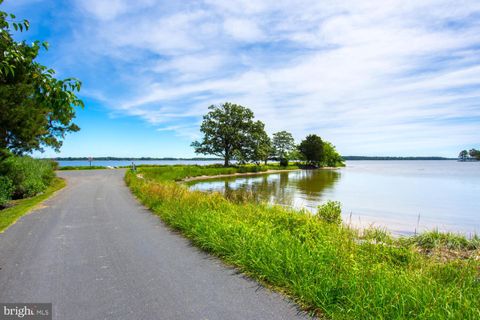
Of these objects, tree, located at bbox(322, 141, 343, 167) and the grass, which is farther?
tree, located at bbox(322, 141, 343, 167)

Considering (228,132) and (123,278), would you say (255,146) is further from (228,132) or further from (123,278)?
(123,278)

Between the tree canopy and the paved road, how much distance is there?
174ft

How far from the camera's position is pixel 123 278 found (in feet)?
18.1

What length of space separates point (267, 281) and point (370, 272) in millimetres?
1814

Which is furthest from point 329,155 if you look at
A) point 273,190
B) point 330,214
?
point 330,214

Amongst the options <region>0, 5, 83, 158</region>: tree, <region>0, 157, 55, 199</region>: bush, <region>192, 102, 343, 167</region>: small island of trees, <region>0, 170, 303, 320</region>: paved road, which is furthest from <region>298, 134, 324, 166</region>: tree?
<region>0, 170, 303, 320</region>: paved road

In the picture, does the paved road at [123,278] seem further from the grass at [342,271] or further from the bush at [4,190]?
the bush at [4,190]

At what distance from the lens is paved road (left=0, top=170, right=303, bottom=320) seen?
14.3 feet

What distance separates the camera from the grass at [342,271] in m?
3.94

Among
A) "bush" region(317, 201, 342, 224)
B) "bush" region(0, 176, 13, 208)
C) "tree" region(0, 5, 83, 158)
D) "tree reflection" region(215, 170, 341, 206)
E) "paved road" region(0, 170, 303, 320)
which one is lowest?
"tree reflection" region(215, 170, 341, 206)

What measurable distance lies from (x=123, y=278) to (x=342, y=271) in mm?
4103

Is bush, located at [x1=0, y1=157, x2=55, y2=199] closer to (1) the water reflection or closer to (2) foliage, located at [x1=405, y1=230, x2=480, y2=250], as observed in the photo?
(1) the water reflection

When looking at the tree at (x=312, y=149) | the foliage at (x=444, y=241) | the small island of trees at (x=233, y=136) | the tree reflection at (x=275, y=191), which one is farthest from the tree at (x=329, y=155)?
the foliage at (x=444, y=241)

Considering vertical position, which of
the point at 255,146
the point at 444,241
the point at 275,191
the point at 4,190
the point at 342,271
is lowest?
Result: the point at 275,191
